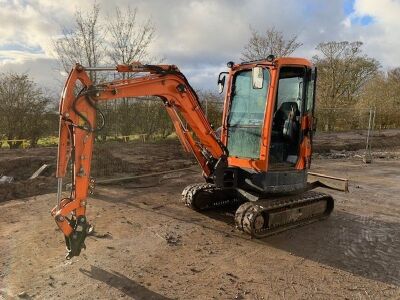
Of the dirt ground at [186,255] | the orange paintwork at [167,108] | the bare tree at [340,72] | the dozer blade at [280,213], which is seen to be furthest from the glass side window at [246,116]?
the bare tree at [340,72]

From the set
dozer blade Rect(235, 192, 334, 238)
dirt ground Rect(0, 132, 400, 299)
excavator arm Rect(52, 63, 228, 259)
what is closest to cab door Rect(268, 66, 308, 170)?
dozer blade Rect(235, 192, 334, 238)

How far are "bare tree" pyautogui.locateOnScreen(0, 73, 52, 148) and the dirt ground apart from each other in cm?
693

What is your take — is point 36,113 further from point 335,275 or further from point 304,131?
point 335,275

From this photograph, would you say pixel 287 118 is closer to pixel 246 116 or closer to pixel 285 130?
pixel 285 130

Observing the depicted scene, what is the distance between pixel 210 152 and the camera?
6.54m

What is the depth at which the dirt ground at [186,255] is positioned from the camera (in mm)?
4387

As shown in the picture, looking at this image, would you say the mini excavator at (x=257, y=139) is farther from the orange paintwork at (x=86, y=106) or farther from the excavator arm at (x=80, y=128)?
the excavator arm at (x=80, y=128)

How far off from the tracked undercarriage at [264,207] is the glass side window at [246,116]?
2.49 ft

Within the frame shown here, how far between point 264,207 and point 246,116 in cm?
163

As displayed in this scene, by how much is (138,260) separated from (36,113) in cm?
1123

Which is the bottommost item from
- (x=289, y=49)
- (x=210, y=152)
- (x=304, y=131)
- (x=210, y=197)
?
(x=210, y=197)

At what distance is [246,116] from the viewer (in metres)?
6.74

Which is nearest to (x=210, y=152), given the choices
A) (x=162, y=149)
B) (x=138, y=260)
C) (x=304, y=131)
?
(x=304, y=131)

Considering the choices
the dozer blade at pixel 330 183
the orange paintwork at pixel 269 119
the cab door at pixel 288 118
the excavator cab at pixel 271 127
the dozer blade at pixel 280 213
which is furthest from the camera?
the dozer blade at pixel 330 183
